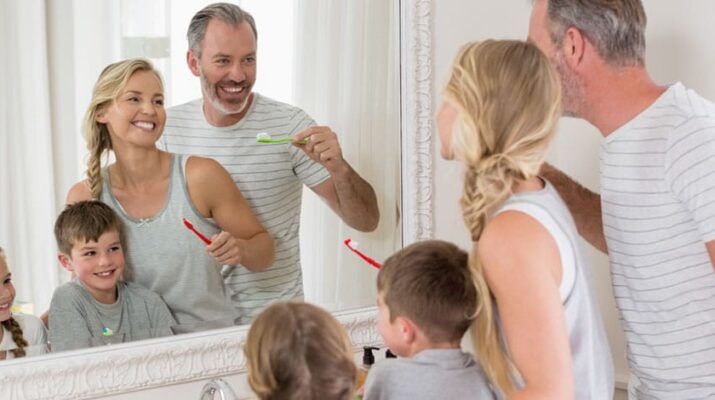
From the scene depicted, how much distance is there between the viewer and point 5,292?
1.55 metres

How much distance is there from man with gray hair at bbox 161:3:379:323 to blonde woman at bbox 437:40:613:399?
0.51m

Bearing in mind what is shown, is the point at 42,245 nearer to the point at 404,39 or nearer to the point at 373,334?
the point at 373,334

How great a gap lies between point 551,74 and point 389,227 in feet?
2.29

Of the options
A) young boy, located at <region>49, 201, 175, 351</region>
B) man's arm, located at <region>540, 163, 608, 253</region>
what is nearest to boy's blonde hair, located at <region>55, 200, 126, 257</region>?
young boy, located at <region>49, 201, 175, 351</region>

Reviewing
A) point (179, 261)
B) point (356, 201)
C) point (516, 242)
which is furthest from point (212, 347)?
point (516, 242)

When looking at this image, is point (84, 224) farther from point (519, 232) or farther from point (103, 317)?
point (519, 232)

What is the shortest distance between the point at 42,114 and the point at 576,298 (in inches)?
32.2

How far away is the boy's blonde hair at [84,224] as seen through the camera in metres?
1.58

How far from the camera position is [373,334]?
1.93 m

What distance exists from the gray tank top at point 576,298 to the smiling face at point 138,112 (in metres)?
0.63

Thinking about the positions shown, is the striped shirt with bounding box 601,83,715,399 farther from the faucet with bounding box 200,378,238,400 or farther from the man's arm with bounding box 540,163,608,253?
the faucet with bounding box 200,378,238,400

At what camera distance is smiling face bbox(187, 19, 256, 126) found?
1705mm

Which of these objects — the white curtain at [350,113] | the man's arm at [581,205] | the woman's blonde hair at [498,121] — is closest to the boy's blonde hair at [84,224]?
the white curtain at [350,113]

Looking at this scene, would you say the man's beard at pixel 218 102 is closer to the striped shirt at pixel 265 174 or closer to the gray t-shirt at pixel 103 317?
the striped shirt at pixel 265 174
